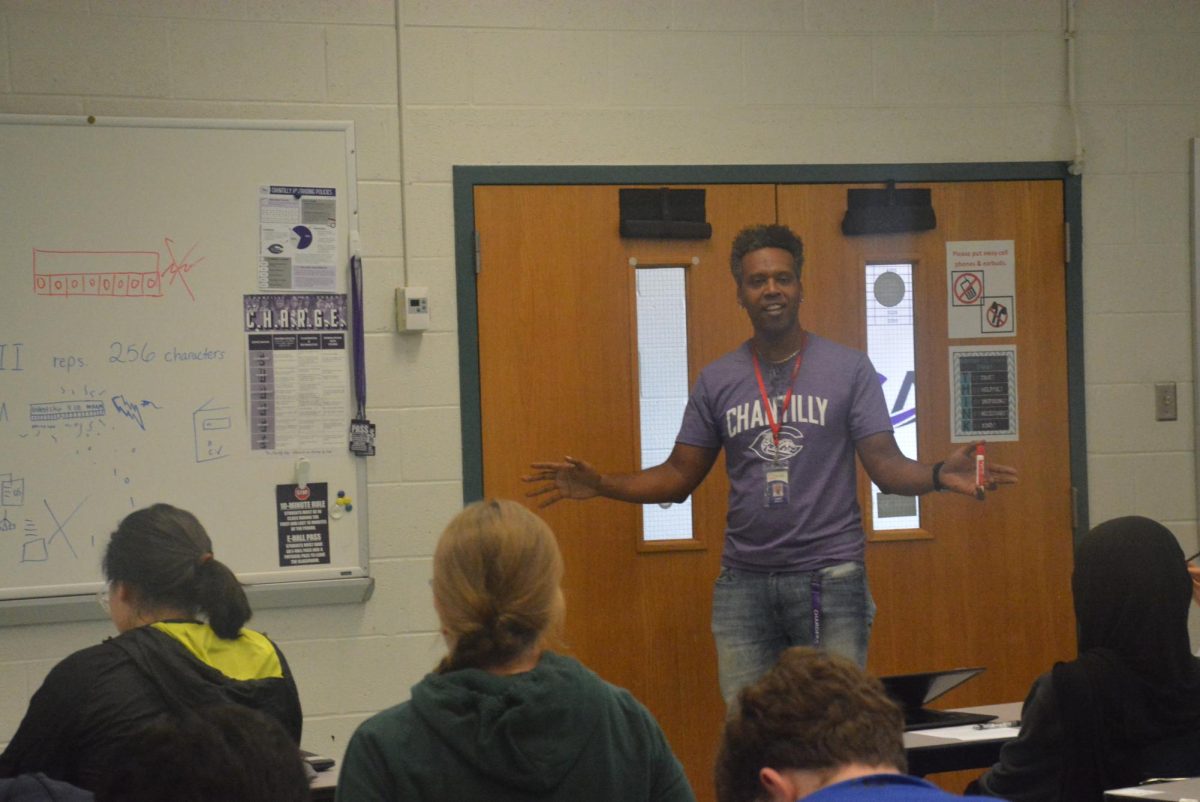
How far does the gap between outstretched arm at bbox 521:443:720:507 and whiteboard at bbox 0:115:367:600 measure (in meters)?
0.66

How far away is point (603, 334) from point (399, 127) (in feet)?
2.80

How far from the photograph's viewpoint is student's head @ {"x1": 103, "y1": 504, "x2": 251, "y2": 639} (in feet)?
7.35

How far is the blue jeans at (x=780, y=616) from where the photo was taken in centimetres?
306

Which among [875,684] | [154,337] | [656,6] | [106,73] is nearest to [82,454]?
[154,337]

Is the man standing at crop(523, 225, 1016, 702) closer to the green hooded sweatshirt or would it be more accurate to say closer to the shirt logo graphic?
the shirt logo graphic

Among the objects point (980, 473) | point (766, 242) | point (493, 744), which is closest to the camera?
point (493, 744)

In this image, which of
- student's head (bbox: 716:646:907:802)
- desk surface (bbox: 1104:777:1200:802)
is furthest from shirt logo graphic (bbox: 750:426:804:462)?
student's head (bbox: 716:646:907:802)

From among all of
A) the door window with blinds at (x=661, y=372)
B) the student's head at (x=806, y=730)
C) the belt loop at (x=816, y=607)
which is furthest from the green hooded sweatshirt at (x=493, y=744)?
the door window with blinds at (x=661, y=372)

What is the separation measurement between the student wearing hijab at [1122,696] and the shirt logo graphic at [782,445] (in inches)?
42.7

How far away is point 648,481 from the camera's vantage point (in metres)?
3.34

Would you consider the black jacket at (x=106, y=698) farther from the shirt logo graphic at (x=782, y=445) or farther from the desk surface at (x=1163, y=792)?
the shirt logo graphic at (x=782, y=445)

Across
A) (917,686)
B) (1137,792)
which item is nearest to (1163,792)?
(1137,792)

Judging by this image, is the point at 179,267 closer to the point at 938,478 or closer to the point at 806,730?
the point at 938,478

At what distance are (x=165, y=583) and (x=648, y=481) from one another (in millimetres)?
1437
